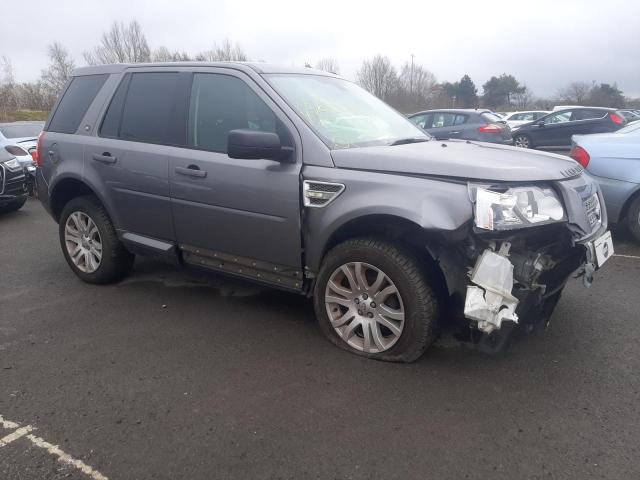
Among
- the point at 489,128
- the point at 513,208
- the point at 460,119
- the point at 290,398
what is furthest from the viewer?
the point at 460,119

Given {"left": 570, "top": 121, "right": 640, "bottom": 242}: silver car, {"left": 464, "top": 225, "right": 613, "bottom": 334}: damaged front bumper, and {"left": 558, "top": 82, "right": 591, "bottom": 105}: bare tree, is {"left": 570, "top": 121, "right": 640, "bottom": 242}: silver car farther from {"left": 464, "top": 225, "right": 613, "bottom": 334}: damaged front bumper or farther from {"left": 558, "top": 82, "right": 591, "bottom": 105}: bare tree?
{"left": 558, "top": 82, "right": 591, "bottom": 105}: bare tree

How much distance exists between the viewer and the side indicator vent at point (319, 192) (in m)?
3.29

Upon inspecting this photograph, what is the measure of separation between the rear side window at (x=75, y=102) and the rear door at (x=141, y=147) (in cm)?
30

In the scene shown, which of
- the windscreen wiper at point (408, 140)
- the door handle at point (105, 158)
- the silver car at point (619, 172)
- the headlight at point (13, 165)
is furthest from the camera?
the headlight at point (13, 165)

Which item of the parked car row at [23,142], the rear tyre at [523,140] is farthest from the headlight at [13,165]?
the rear tyre at [523,140]

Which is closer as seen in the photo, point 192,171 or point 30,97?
point 192,171

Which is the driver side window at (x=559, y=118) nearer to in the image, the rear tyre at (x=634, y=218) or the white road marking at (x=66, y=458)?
the rear tyre at (x=634, y=218)

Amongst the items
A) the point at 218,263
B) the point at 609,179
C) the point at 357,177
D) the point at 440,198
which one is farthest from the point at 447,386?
the point at 609,179

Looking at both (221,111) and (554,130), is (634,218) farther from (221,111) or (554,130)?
(554,130)

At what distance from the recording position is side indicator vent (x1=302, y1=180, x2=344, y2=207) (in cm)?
329

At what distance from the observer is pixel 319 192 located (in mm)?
3338

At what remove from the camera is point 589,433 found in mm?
2613

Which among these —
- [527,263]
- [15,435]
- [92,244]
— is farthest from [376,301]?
[92,244]

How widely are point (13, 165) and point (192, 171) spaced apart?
20.1ft
